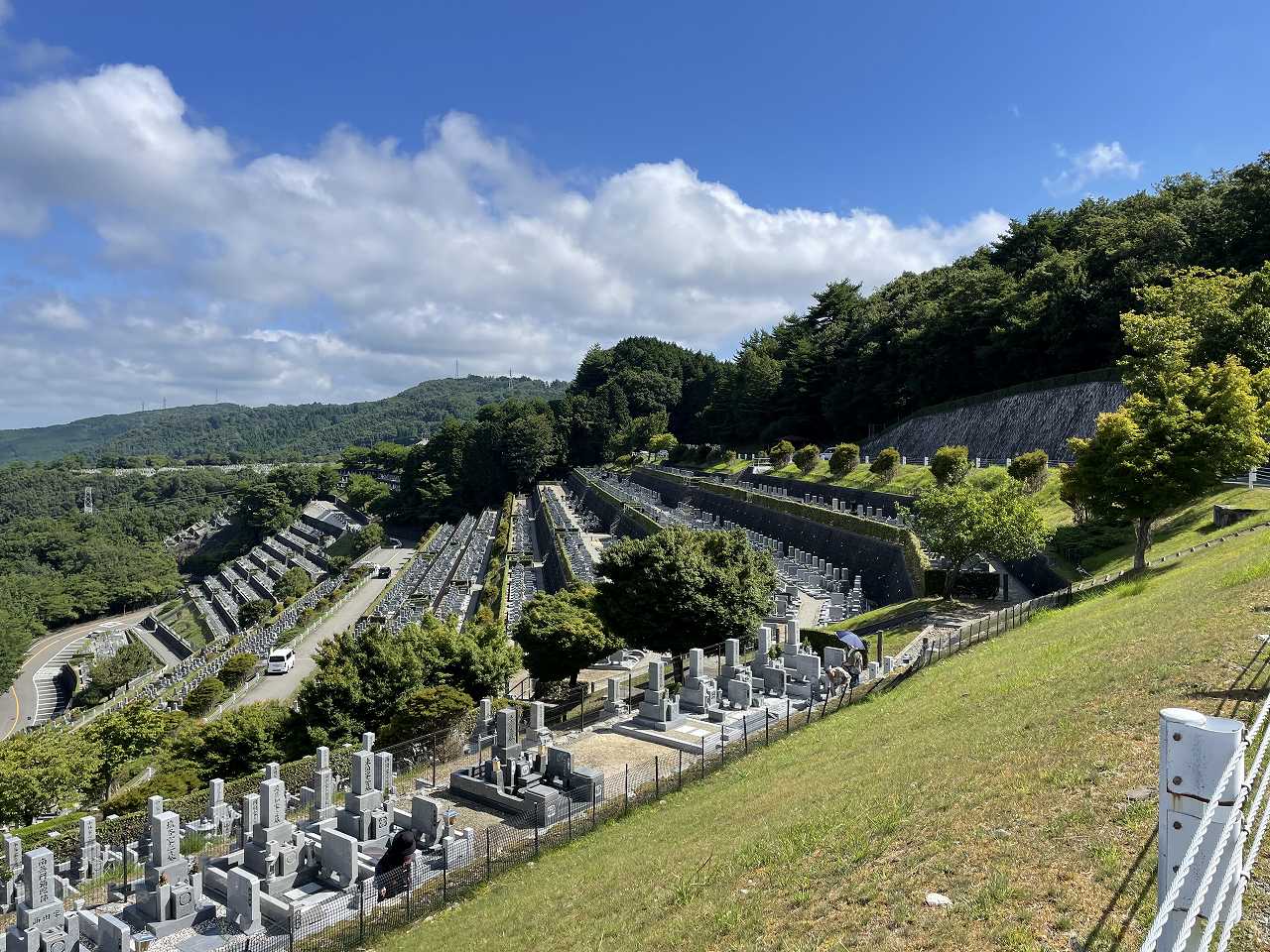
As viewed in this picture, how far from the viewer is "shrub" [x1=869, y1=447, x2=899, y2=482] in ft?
141

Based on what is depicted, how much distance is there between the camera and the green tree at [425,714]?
22.0 m

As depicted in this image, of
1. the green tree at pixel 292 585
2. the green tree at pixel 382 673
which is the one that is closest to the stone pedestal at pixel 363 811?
the green tree at pixel 382 673

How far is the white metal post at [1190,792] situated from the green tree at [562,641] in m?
22.6

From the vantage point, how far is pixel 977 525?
78.7ft

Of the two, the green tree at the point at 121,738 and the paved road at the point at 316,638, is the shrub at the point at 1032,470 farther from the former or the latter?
the green tree at the point at 121,738

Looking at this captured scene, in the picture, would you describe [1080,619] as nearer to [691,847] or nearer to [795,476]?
[691,847]

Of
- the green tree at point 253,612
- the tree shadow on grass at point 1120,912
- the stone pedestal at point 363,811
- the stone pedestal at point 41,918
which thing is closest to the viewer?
the tree shadow on grass at point 1120,912

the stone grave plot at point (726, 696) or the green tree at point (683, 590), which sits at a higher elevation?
the green tree at point (683, 590)

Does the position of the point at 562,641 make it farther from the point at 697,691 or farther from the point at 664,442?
the point at 664,442

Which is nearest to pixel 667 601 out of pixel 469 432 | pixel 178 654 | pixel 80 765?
pixel 80 765

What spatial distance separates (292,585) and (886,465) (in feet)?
196

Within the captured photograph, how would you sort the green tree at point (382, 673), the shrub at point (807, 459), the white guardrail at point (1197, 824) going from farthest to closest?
the shrub at point (807, 459) < the green tree at point (382, 673) < the white guardrail at point (1197, 824)

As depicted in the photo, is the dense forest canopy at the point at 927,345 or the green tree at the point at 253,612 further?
the green tree at the point at 253,612

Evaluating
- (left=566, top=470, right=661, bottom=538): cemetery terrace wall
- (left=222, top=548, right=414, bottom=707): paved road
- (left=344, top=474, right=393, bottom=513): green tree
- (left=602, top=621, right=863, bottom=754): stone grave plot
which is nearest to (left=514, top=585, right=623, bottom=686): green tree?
(left=602, top=621, right=863, bottom=754): stone grave plot
